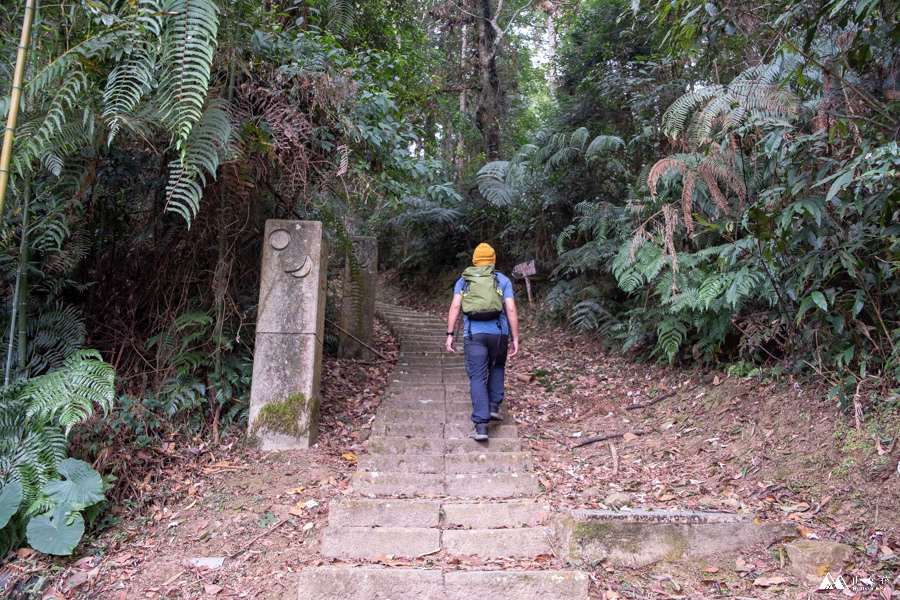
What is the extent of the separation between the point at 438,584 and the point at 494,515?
2.74 ft

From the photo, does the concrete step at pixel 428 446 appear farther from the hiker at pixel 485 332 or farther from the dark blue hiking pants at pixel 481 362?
the dark blue hiking pants at pixel 481 362

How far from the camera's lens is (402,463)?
15.3ft

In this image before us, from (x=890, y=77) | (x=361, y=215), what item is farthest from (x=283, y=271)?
(x=361, y=215)

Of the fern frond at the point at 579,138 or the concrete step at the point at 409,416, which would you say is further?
the fern frond at the point at 579,138

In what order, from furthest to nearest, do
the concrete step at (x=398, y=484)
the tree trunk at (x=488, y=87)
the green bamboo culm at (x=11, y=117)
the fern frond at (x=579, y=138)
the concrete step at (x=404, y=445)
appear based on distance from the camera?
the tree trunk at (x=488, y=87) < the fern frond at (x=579, y=138) < the concrete step at (x=404, y=445) < the concrete step at (x=398, y=484) < the green bamboo culm at (x=11, y=117)

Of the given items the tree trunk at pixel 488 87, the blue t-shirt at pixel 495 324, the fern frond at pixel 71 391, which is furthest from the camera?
the tree trunk at pixel 488 87

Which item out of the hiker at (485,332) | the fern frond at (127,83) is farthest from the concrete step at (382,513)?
the fern frond at (127,83)

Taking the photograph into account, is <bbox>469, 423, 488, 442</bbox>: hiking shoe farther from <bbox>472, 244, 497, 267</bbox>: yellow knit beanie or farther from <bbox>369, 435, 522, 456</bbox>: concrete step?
<bbox>472, 244, 497, 267</bbox>: yellow knit beanie

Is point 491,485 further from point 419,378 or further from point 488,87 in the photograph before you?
point 488,87

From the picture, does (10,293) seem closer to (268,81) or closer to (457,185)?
(268,81)

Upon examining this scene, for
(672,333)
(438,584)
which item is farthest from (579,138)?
(438,584)

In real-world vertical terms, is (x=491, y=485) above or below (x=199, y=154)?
below

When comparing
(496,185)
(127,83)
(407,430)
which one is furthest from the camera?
(496,185)

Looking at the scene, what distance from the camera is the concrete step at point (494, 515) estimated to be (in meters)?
3.90
